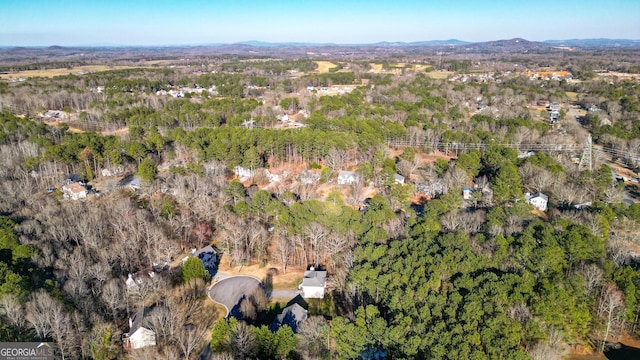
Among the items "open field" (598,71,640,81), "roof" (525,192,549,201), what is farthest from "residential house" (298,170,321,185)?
"open field" (598,71,640,81)

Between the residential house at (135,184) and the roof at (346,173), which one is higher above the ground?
the roof at (346,173)

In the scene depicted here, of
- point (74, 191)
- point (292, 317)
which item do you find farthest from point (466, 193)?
point (74, 191)

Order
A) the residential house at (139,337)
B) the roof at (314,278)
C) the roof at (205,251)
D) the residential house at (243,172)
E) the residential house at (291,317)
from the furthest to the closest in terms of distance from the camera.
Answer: the residential house at (243,172)
the roof at (205,251)
the roof at (314,278)
the residential house at (291,317)
the residential house at (139,337)

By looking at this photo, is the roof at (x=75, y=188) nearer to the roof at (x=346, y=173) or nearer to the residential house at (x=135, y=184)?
the residential house at (x=135, y=184)

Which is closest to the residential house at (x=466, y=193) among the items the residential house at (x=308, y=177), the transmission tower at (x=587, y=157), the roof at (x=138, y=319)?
the transmission tower at (x=587, y=157)

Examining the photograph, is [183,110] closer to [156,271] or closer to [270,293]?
[156,271]

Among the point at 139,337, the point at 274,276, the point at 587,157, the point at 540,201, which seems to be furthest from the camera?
the point at 587,157

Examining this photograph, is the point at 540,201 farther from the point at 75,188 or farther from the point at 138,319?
the point at 75,188

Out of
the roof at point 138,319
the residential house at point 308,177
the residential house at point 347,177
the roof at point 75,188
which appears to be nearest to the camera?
the roof at point 138,319
